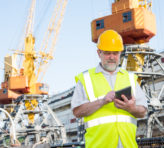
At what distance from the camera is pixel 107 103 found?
3.79 meters

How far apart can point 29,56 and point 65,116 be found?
3167 cm

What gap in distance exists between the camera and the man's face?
4.02 metres

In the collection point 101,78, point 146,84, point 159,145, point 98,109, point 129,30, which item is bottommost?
point 159,145

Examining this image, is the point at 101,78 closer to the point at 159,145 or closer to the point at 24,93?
the point at 159,145

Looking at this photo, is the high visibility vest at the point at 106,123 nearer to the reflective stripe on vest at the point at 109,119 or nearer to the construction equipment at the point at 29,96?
the reflective stripe on vest at the point at 109,119

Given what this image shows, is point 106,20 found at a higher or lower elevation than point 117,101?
higher

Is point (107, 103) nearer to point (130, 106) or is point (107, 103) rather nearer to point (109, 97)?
point (109, 97)

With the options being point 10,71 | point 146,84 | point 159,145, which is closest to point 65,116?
point 10,71

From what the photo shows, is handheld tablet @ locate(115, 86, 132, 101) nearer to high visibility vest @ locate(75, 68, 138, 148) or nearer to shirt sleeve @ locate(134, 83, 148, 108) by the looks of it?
high visibility vest @ locate(75, 68, 138, 148)

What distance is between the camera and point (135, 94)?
4117mm

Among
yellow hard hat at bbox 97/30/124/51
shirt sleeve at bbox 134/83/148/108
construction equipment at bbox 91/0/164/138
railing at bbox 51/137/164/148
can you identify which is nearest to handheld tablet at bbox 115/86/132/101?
shirt sleeve at bbox 134/83/148/108

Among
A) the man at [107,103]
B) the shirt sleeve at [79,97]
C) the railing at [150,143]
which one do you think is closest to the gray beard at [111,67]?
the man at [107,103]

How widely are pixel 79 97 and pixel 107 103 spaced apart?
400mm

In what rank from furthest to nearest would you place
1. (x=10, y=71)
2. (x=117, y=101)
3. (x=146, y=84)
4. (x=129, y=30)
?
(x=10, y=71), (x=146, y=84), (x=129, y=30), (x=117, y=101)
